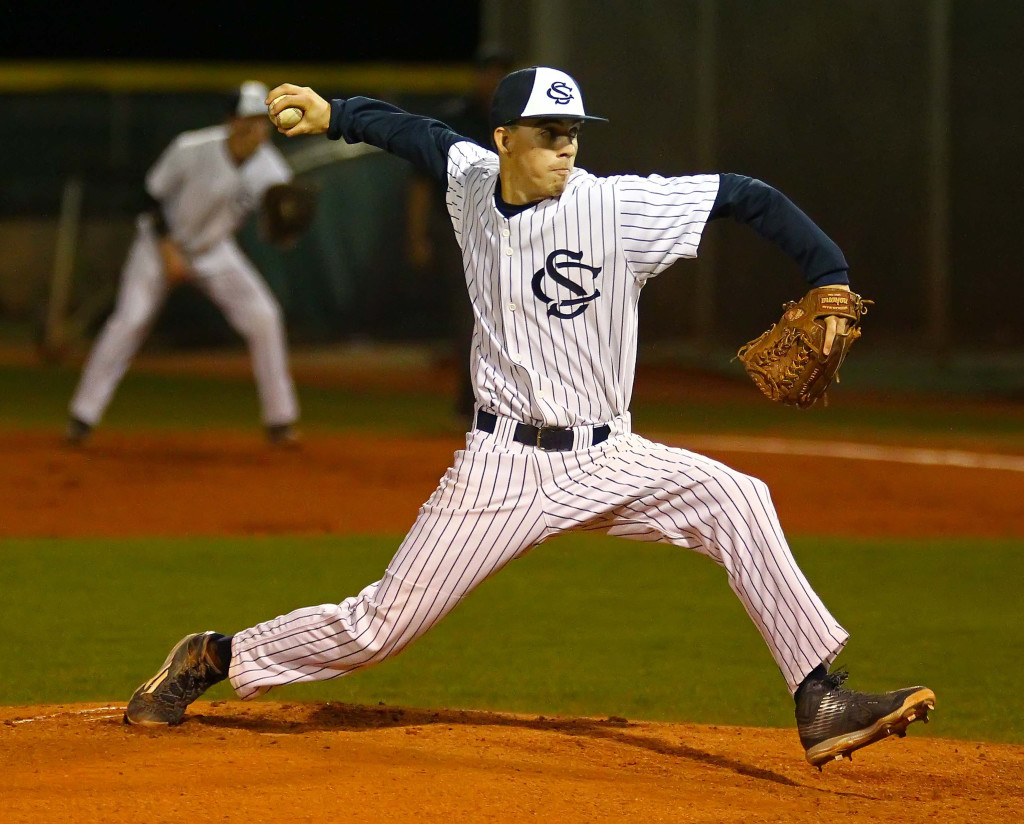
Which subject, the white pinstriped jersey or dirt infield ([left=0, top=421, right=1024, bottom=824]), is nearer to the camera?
dirt infield ([left=0, top=421, right=1024, bottom=824])

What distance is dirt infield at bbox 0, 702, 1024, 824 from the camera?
3500mm

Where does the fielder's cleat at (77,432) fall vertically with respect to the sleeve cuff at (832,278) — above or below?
below

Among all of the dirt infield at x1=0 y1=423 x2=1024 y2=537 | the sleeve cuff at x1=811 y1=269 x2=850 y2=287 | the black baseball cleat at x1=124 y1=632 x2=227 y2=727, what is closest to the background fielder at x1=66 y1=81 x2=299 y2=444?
the dirt infield at x1=0 y1=423 x2=1024 y2=537

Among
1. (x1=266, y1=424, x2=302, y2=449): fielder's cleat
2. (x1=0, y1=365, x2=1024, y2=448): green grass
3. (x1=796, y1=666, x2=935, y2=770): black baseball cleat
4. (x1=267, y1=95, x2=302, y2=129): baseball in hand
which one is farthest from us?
(x1=0, y1=365, x2=1024, y2=448): green grass

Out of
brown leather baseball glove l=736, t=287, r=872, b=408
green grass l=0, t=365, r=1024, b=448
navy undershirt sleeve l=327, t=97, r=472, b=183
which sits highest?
navy undershirt sleeve l=327, t=97, r=472, b=183

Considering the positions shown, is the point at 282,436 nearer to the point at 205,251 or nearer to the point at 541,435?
the point at 205,251

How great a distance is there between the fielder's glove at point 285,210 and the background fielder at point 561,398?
605 centimetres

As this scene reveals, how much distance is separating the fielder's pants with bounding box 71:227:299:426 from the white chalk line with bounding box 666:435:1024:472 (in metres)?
2.70

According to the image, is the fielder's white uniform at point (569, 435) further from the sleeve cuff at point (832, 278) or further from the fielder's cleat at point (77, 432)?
the fielder's cleat at point (77, 432)

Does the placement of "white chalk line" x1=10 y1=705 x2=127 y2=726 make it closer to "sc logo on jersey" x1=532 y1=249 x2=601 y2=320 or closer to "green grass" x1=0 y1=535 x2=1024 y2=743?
"green grass" x1=0 y1=535 x2=1024 y2=743

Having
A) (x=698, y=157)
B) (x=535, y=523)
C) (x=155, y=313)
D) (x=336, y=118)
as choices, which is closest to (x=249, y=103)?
(x=155, y=313)

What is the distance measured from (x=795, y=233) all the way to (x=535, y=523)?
2.98 feet

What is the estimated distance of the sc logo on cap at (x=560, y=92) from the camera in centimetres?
393

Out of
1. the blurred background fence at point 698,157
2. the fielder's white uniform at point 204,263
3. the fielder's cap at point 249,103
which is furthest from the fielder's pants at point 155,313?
the blurred background fence at point 698,157
